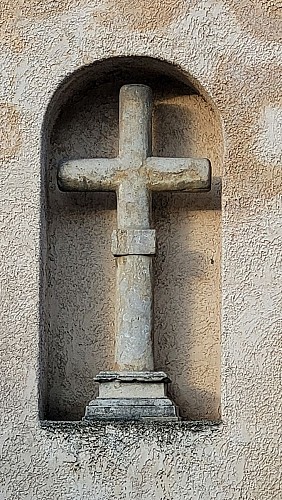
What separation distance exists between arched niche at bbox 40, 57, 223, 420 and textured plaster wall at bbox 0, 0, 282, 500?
0.35 ft

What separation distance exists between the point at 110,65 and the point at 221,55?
430mm

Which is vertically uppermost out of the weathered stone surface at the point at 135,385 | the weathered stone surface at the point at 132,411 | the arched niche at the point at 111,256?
the arched niche at the point at 111,256

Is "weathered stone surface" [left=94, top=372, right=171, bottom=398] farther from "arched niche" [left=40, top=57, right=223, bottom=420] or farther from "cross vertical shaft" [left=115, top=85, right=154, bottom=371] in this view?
"arched niche" [left=40, top=57, right=223, bottom=420]

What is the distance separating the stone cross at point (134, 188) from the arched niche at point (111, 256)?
0.13 meters

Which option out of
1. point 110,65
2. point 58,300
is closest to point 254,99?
point 110,65

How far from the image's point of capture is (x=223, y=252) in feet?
17.6

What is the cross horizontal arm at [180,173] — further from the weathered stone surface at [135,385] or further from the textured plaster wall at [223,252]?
the weathered stone surface at [135,385]

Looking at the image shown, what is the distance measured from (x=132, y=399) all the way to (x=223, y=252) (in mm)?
639

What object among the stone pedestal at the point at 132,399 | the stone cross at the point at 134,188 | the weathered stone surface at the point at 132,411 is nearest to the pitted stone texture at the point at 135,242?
the stone cross at the point at 134,188

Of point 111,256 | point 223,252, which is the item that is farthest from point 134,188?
point 223,252

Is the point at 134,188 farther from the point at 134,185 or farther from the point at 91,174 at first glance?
the point at 91,174

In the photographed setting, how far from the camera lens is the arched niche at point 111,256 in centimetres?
554

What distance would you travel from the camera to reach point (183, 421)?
17.7 ft

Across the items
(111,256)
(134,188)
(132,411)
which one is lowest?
(132,411)
